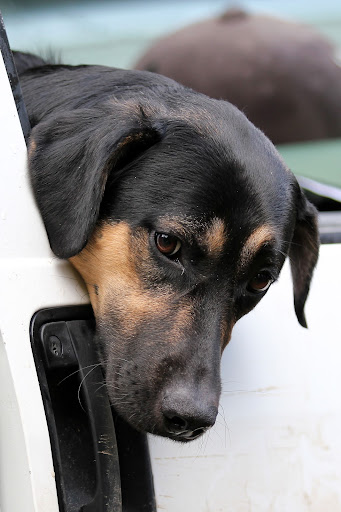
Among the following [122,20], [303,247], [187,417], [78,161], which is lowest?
[122,20]

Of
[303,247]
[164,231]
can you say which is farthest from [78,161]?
[303,247]

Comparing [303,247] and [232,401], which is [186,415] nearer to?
[232,401]

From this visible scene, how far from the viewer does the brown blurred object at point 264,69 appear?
7414 mm

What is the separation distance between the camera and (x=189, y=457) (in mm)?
2225

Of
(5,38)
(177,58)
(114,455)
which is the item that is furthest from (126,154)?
(177,58)

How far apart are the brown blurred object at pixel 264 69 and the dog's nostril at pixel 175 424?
18.2 feet

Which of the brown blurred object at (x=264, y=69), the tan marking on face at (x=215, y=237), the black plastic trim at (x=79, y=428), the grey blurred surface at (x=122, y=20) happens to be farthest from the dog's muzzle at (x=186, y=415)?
the brown blurred object at (x=264, y=69)

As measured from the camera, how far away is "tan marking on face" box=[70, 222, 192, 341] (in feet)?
7.26

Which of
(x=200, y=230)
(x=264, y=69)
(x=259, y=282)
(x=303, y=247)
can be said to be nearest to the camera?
(x=200, y=230)

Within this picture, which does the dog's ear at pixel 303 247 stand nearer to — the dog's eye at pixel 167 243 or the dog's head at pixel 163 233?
the dog's head at pixel 163 233

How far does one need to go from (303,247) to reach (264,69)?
5383 mm

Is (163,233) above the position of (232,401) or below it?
above

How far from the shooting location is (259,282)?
246cm

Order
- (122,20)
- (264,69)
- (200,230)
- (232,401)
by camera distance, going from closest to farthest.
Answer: (200,230) → (232,401) → (264,69) → (122,20)
